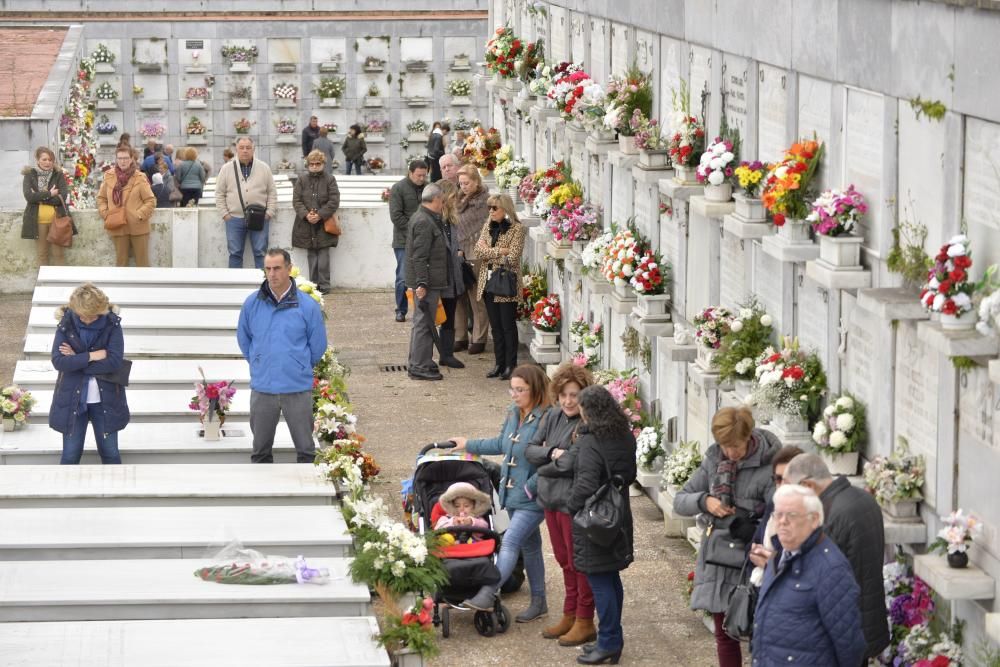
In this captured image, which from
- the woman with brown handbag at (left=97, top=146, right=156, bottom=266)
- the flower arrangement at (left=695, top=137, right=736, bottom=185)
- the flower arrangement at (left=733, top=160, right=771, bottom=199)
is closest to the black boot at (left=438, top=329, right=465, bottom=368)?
the woman with brown handbag at (left=97, top=146, right=156, bottom=266)

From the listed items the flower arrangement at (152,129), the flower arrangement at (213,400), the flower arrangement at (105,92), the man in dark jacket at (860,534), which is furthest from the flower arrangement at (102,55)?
the man in dark jacket at (860,534)

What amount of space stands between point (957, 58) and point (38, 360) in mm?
8749

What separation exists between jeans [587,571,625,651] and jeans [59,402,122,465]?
3.87 meters

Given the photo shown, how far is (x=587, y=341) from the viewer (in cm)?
1387

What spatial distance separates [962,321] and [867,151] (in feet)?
5.01

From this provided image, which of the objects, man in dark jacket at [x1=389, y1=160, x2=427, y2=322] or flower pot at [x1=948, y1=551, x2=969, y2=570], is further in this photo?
man in dark jacket at [x1=389, y1=160, x2=427, y2=322]

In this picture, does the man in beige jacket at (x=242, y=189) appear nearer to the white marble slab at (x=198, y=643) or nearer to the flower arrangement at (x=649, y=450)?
the flower arrangement at (x=649, y=450)

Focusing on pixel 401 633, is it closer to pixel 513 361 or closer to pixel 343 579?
pixel 343 579

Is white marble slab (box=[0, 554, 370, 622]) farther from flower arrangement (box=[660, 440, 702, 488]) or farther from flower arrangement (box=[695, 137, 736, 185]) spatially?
flower arrangement (box=[695, 137, 736, 185])

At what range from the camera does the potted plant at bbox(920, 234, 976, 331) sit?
700cm

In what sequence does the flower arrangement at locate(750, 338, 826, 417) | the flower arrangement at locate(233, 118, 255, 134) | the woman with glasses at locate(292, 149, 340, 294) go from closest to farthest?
the flower arrangement at locate(750, 338, 826, 417)
the woman with glasses at locate(292, 149, 340, 294)
the flower arrangement at locate(233, 118, 255, 134)

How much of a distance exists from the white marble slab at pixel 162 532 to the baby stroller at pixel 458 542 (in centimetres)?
47

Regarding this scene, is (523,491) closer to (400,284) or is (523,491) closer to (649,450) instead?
(649,450)

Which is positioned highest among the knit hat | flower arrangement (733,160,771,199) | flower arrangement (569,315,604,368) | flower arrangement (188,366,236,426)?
flower arrangement (733,160,771,199)
